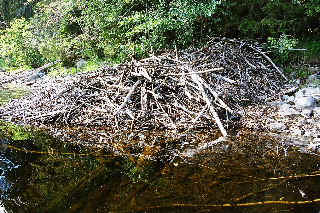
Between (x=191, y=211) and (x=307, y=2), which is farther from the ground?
(x=307, y=2)

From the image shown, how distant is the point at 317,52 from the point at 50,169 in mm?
7884

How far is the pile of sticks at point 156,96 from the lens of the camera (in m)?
5.29

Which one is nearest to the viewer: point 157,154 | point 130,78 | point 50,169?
point 50,169

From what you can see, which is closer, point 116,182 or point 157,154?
point 116,182

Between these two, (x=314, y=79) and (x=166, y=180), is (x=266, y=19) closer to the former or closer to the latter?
(x=314, y=79)

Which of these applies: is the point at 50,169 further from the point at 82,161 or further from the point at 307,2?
the point at 307,2

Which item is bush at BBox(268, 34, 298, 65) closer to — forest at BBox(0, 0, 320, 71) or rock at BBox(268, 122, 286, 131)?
forest at BBox(0, 0, 320, 71)

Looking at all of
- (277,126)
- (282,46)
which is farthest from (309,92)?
(282,46)

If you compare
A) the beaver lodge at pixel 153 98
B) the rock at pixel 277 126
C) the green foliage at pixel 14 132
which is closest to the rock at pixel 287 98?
the beaver lodge at pixel 153 98

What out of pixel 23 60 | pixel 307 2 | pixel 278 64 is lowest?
pixel 23 60

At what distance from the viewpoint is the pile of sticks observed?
529cm

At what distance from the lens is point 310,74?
7.49 m

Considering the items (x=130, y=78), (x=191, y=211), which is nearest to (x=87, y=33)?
(x=130, y=78)

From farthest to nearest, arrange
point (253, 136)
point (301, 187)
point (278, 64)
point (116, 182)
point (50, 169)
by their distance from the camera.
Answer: point (278, 64)
point (253, 136)
point (50, 169)
point (116, 182)
point (301, 187)
